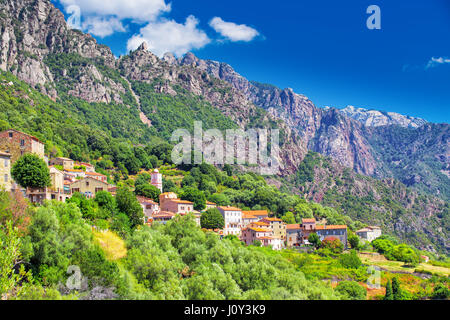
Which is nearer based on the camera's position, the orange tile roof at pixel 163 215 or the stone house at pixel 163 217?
the stone house at pixel 163 217

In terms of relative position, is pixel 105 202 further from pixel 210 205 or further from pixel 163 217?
pixel 210 205

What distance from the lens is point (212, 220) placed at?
239ft

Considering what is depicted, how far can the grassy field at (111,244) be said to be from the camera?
36.5 m

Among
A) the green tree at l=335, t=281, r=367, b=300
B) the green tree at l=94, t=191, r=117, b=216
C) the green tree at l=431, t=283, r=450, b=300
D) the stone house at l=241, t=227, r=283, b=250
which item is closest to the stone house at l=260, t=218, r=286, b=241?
the stone house at l=241, t=227, r=283, b=250

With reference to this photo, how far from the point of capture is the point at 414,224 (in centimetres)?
19862

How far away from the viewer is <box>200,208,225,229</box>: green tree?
72.7 m

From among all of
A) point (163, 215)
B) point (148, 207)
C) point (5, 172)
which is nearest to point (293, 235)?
point (163, 215)

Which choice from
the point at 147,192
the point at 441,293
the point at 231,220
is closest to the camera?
the point at 441,293

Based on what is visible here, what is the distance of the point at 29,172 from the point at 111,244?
11.9 meters

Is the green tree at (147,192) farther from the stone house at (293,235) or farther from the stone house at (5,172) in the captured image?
the stone house at (5,172)

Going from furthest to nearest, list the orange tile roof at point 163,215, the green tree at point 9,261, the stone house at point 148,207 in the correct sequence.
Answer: the stone house at point 148,207 → the orange tile roof at point 163,215 → the green tree at point 9,261

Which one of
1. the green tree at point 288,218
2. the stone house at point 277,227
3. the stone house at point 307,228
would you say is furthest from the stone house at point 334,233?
the green tree at point 288,218

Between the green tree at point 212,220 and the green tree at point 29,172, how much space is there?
3311 centimetres

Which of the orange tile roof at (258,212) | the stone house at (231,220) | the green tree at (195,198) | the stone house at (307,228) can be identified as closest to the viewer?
the stone house at (231,220)
